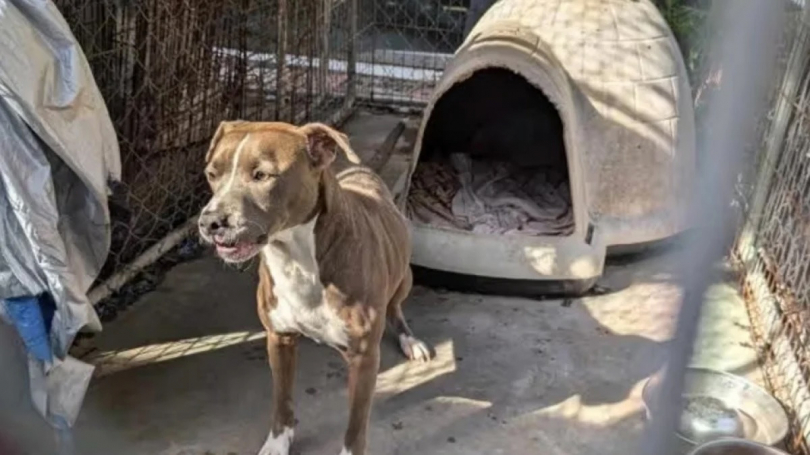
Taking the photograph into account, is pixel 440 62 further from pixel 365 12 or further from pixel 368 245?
pixel 368 245

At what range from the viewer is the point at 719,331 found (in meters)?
3.71

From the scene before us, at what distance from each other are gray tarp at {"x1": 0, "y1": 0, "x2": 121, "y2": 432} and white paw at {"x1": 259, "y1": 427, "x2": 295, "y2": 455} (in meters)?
0.57

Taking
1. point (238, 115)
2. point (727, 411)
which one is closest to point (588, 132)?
point (727, 411)

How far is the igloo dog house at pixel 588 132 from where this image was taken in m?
3.79

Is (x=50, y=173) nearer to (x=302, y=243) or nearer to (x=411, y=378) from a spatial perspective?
(x=302, y=243)

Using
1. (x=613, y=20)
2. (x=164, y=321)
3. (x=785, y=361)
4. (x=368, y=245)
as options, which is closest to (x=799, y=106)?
(x=613, y=20)

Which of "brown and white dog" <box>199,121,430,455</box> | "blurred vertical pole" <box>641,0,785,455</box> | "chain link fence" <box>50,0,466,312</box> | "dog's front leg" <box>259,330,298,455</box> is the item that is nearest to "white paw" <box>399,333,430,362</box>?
"brown and white dog" <box>199,121,430,455</box>

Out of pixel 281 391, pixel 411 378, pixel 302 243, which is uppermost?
pixel 302 243

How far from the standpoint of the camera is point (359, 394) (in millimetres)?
2588

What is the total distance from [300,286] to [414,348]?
978 mm

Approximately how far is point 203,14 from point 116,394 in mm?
1571

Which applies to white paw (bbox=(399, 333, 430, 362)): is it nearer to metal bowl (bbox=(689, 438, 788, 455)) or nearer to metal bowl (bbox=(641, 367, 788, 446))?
metal bowl (bbox=(641, 367, 788, 446))

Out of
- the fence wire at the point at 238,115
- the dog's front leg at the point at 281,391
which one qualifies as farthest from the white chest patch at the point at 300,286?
the fence wire at the point at 238,115

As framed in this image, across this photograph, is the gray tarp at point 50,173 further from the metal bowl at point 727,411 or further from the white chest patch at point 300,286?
the metal bowl at point 727,411
